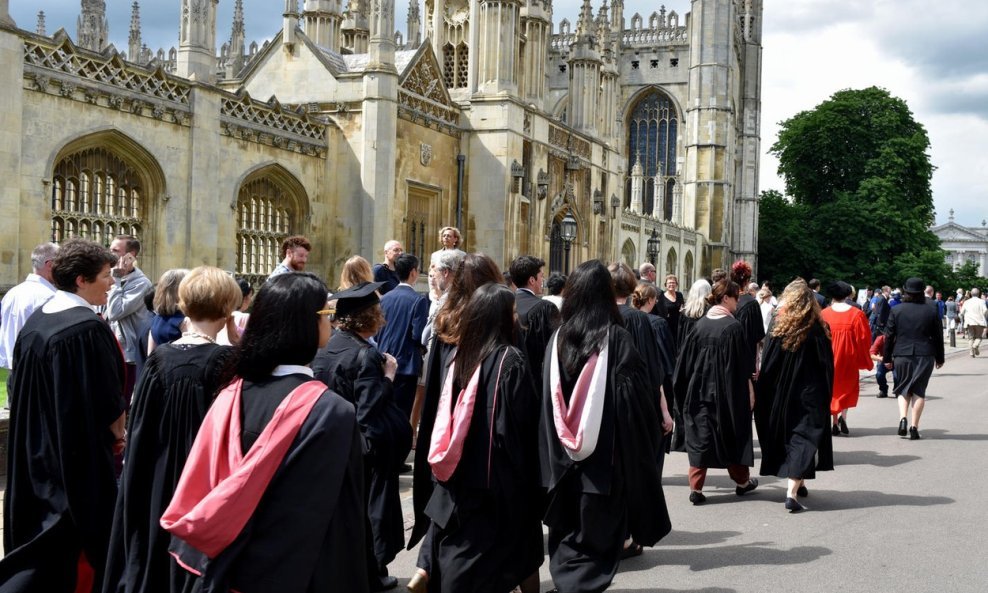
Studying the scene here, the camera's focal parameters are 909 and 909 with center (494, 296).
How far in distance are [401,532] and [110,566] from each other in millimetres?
1898

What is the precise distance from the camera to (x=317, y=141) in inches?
679

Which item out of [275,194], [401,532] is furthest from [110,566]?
[275,194]

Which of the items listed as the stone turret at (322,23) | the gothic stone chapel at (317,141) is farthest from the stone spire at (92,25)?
the stone turret at (322,23)

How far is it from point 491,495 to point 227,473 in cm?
194

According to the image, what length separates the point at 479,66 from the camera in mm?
20656

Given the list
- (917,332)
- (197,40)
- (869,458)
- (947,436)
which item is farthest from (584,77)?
(869,458)

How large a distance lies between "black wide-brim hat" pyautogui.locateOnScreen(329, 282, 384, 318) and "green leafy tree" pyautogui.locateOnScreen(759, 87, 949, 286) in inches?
1912

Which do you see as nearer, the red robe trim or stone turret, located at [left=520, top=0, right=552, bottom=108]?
the red robe trim

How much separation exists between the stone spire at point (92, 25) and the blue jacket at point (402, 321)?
26845 millimetres

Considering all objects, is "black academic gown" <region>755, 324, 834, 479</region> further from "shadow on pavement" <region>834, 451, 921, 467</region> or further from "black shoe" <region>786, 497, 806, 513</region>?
"shadow on pavement" <region>834, 451, 921, 467</region>

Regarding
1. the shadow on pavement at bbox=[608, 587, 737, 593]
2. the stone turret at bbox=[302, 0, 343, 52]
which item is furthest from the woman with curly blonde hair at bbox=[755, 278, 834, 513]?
the stone turret at bbox=[302, 0, 343, 52]

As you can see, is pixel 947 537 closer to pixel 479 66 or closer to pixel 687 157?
pixel 479 66

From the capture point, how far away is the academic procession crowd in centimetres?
295

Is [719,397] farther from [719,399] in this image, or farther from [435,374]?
[435,374]
